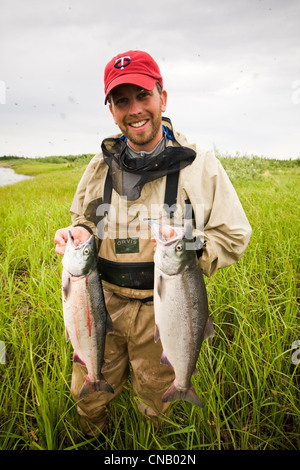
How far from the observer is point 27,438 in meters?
2.08

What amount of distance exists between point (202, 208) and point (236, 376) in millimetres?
1627

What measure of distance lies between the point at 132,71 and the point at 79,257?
1445mm

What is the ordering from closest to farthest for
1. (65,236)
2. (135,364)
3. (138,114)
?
(65,236)
(138,114)
(135,364)

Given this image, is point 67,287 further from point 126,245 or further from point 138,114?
point 138,114

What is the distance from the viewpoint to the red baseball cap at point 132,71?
2.03 meters

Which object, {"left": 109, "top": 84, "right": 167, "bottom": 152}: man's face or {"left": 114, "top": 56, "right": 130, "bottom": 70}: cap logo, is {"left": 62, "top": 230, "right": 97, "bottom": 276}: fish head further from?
{"left": 114, "top": 56, "right": 130, "bottom": 70}: cap logo

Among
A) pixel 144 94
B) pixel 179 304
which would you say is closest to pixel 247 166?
pixel 144 94

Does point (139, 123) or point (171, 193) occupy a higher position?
point (139, 123)

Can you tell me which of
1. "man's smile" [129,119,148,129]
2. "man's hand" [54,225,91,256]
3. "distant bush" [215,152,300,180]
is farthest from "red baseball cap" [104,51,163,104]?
"distant bush" [215,152,300,180]

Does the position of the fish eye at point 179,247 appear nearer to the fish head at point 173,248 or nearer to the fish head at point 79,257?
the fish head at point 173,248

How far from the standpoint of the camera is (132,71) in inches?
80.5

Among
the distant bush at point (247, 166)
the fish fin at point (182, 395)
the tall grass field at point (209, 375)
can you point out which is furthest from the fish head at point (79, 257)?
the distant bush at point (247, 166)

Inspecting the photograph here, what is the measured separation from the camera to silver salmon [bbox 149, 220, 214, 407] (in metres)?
1.69

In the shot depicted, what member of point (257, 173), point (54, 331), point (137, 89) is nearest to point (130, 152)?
point (137, 89)
